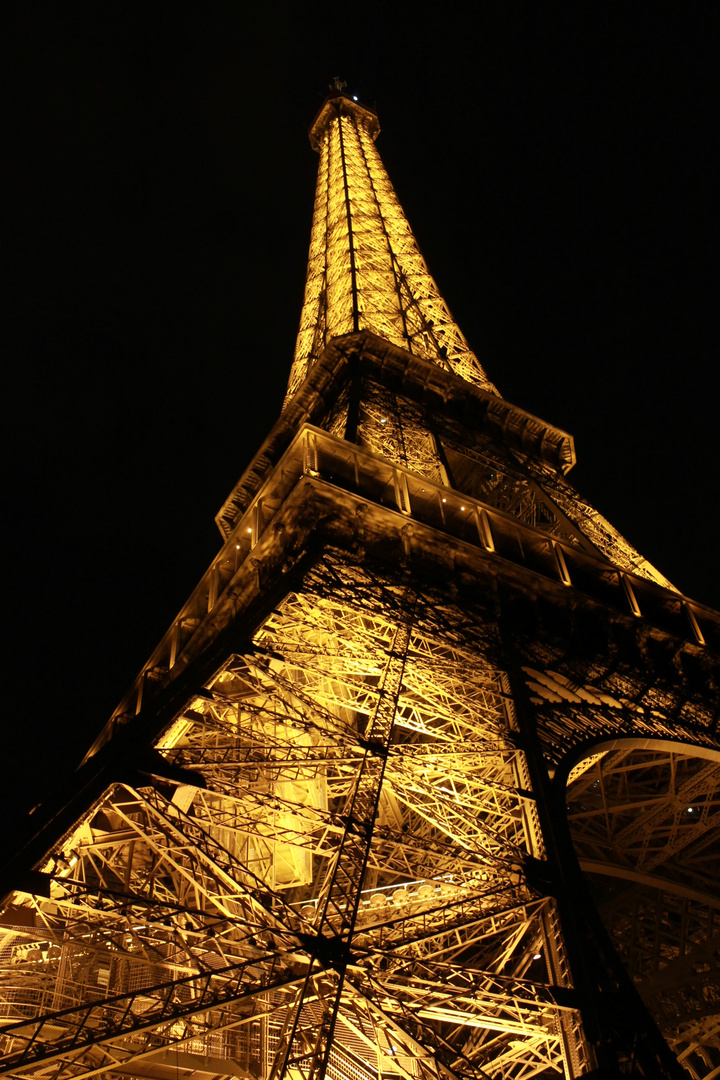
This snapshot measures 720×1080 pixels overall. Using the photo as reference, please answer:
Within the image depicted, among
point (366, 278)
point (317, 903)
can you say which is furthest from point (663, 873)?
point (366, 278)

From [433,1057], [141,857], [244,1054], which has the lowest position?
[244,1054]

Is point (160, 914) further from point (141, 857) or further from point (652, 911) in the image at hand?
point (652, 911)

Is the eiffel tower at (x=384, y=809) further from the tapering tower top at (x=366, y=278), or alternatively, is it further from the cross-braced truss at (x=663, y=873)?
the tapering tower top at (x=366, y=278)

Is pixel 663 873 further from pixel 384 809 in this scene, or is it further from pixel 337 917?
pixel 337 917

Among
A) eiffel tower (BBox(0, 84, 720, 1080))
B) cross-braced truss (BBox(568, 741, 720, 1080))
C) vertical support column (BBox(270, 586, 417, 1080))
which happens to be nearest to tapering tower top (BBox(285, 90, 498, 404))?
eiffel tower (BBox(0, 84, 720, 1080))

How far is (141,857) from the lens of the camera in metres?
17.1

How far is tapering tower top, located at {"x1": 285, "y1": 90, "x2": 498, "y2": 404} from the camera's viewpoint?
129 feet

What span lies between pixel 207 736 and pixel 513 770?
574cm

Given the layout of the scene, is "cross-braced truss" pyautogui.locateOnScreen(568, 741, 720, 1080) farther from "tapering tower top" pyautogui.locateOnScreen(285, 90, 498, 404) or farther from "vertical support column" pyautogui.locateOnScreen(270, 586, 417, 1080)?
"tapering tower top" pyautogui.locateOnScreen(285, 90, 498, 404)

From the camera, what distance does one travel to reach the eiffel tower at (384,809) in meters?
10.8

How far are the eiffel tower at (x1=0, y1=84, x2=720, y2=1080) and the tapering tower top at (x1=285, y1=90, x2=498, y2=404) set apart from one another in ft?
22.9

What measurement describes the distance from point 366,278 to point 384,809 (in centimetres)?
2961

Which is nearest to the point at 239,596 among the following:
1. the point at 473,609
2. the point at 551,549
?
the point at 473,609

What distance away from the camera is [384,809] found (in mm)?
21375
